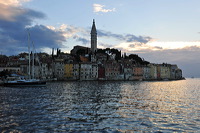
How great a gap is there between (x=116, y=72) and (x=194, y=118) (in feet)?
327

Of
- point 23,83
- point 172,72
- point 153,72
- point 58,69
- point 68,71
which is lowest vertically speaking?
point 23,83

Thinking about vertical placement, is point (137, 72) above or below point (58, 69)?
below

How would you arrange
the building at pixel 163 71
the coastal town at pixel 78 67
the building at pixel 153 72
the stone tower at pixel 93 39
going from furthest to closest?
1. the stone tower at pixel 93 39
2. the building at pixel 163 71
3. the building at pixel 153 72
4. the coastal town at pixel 78 67

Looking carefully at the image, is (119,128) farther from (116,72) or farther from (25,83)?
(116,72)

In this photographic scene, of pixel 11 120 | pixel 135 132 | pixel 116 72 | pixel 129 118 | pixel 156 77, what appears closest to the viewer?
pixel 135 132

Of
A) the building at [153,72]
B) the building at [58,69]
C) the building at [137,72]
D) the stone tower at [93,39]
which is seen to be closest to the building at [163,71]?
the building at [153,72]

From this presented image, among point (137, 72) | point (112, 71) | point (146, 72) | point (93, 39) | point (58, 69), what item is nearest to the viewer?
point (58, 69)

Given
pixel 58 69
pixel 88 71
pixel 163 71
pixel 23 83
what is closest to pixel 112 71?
pixel 88 71

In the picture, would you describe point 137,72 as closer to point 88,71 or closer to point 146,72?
point 146,72

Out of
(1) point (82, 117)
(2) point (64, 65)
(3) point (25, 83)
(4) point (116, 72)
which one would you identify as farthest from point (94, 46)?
(1) point (82, 117)

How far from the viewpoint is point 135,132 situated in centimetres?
1190

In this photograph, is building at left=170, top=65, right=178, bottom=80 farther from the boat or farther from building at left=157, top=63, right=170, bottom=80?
the boat

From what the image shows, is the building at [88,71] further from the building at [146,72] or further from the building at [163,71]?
the building at [163,71]

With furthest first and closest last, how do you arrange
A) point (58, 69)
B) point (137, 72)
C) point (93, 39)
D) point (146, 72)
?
point (93, 39) → point (146, 72) → point (137, 72) → point (58, 69)
